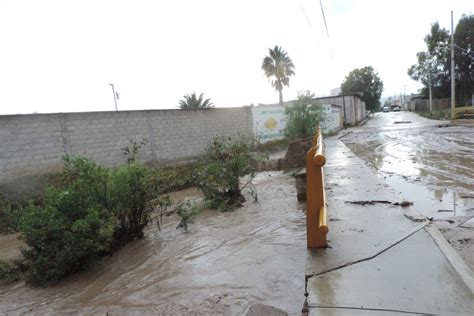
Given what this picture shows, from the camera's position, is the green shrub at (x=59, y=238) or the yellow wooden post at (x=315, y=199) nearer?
the yellow wooden post at (x=315, y=199)

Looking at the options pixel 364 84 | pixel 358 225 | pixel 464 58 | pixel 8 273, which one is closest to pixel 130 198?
pixel 8 273

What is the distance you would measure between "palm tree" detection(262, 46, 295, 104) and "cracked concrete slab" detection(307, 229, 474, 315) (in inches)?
1393

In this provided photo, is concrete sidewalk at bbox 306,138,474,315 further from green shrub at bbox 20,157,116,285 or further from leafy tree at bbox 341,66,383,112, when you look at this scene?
leafy tree at bbox 341,66,383,112

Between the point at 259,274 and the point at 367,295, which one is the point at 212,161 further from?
the point at 367,295

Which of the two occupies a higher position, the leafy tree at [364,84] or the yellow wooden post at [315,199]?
the leafy tree at [364,84]

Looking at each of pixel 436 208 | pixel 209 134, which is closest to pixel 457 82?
pixel 209 134

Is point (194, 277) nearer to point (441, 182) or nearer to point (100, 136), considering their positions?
point (441, 182)

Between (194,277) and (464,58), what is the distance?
48.2 m

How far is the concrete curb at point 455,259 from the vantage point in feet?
7.77

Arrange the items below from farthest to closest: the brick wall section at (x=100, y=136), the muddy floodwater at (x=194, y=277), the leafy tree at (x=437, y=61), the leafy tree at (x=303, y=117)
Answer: the leafy tree at (x=437, y=61), the leafy tree at (x=303, y=117), the brick wall section at (x=100, y=136), the muddy floodwater at (x=194, y=277)

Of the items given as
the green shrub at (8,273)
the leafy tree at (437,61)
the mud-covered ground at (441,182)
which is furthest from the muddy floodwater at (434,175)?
the leafy tree at (437,61)

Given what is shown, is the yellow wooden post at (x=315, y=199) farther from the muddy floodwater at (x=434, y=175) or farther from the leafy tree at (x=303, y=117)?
the leafy tree at (x=303, y=117)

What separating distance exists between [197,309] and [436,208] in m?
4.02

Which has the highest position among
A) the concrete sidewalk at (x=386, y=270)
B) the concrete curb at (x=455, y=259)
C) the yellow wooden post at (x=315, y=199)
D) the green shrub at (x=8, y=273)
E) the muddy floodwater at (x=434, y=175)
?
the yellow wooden post at (x=315, y=199)
